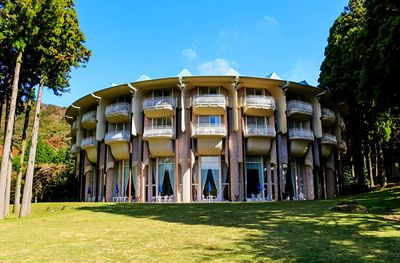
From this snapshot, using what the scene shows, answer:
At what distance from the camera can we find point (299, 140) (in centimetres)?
3503

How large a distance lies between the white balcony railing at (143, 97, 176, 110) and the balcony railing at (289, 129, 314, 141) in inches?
454

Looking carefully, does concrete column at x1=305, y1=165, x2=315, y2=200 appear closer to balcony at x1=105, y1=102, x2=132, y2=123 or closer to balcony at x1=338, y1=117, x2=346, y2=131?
balcony at x1=338, y1=117, x2=346, y2=131

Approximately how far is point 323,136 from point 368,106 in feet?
24.5

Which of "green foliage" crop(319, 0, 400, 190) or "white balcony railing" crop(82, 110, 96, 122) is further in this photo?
"white balcony railing" crop(82, 110, 96, 122)

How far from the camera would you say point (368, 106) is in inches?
1201

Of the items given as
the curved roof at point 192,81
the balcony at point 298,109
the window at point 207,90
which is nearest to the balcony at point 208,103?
the window at point 207,90

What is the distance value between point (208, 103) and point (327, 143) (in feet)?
44.0

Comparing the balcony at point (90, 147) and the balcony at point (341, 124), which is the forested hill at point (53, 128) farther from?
the balcony at point (341, 124)

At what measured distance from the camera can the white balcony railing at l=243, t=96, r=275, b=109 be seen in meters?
34.0

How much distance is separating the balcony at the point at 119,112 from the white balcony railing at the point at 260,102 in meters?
11.5

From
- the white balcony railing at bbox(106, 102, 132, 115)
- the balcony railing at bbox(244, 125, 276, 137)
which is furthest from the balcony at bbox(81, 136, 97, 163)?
the balcony railing at bbox(244, 125, 276, 137)

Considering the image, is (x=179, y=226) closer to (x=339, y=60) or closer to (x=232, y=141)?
(x=232, y=141)

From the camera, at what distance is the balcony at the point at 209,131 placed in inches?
1292

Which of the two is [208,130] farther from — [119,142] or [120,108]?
[120,108]
